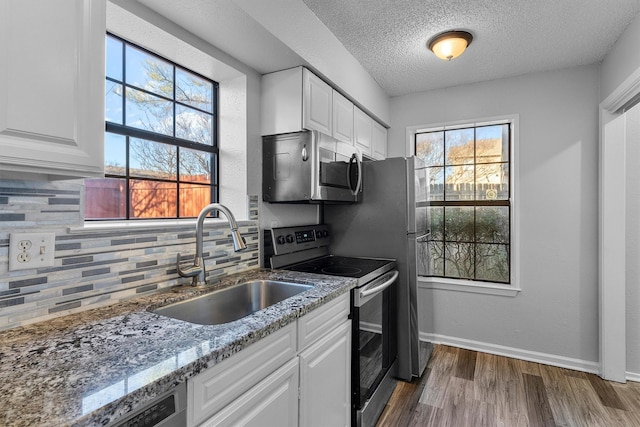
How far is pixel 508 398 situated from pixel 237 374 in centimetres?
207

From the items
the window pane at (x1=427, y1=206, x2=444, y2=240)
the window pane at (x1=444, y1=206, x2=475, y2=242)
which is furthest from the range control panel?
the window pane at (x1=444, y1=206, x2=475, y2=242)

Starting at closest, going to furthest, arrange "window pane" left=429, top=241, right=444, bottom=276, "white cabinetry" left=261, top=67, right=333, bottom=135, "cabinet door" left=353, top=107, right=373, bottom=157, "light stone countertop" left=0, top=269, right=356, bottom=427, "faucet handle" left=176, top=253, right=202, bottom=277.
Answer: "light stone countertop" left=0, top=269, right=356, bottom=427 < "faucet handle" left=176, top=253, right=202, bottom=277 < "white cabinetry" left=261, top=67, right=333, bottom=135 < "cabinet door" left=353, top=107, right=373, bottom=157 < "window pane" left=429, top=241, right=444, bottom=276

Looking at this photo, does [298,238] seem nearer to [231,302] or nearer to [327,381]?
[231,302]

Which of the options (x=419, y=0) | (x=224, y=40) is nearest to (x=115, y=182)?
(x=224, y=40)

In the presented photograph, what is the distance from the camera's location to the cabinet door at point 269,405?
0.96 m

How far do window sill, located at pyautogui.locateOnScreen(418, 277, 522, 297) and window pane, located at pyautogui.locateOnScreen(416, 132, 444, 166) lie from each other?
112 centimetres

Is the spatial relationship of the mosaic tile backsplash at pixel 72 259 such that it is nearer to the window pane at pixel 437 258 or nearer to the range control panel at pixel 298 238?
the range control panel at pixel 298 238

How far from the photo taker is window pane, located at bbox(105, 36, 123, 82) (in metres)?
1.49

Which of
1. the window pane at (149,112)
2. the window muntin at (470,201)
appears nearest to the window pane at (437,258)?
the window muntin at (470,201)

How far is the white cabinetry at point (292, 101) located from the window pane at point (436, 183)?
4.77ft

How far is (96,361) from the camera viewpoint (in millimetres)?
815

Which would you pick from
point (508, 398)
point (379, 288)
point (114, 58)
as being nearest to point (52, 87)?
point (114, 58)

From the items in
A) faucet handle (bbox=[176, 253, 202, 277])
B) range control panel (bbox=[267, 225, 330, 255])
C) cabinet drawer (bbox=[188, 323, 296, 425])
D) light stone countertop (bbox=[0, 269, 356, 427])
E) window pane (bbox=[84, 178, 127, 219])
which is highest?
window pane (bbox=[84, 178, 127, 219])

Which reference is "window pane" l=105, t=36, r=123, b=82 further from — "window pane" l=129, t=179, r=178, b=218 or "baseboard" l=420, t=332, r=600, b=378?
"baseboard" l=420, t=332, r=600, b=378
